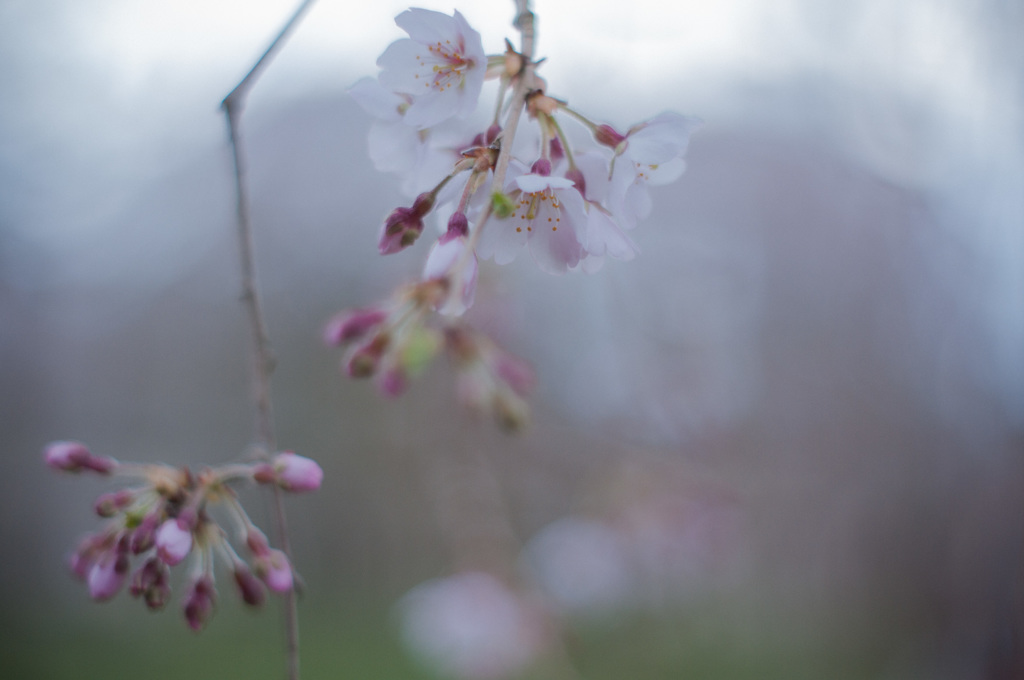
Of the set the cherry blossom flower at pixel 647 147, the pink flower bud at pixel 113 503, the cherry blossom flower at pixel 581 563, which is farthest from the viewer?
the cherry blossom flower at pixel 581 563

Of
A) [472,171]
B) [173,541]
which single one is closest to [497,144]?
[472,171]

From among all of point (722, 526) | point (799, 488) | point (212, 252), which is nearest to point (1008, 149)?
point (722, 526)

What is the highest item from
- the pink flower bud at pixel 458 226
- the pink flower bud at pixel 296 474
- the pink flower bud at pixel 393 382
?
the pink flower bud at pixel 458 226

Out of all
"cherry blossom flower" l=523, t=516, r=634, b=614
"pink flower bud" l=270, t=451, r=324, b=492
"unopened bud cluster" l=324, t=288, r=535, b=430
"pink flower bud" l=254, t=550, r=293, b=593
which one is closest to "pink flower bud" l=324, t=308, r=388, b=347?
"unopened bud cluster" l=324, t=288, r=535, b=430

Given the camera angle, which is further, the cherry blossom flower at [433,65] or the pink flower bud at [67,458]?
the pink flower bud at [67,458]

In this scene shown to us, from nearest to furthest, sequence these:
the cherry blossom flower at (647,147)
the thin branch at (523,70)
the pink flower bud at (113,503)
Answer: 1. the thin branch at (523,70)
2. the cherry blossom flower at (647,147)
3. the pink flower bud at (113,503)

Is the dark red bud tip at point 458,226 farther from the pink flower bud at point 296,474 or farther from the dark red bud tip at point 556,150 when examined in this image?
the pink flower bud at point 296,474

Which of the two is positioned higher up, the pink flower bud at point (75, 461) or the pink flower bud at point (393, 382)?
the pink flower bud at point (393, 382)

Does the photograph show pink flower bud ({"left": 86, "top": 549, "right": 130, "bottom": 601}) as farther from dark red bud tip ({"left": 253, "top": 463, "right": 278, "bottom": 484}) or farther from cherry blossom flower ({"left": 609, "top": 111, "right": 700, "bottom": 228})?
cherry blossom flower ({"left": 609, "top": 111, "right": 700, "bottom": 228})

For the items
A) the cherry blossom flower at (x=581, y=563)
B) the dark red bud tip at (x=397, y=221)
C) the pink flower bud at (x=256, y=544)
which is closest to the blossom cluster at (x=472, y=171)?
the dark red bud tip at (x=397, y=221)
